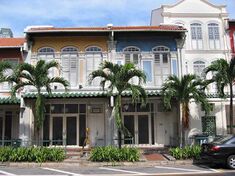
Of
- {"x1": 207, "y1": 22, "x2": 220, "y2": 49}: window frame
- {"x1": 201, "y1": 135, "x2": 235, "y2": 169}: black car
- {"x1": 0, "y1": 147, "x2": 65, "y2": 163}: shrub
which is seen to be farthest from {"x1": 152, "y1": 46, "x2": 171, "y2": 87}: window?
{"x1": 0, "y1": 147, "x2": 65, "y2": 163}: shrub

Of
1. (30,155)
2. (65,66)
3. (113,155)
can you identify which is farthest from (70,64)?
(113,155)

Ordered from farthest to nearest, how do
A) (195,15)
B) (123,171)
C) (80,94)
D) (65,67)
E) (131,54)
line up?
(195,15) → (131,54) → (65,67) → (80,94) → (123,171)

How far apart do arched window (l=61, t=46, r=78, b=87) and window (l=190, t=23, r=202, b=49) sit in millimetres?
8494

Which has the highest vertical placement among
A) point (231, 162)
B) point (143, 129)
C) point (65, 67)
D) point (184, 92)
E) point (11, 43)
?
point (11, 43)

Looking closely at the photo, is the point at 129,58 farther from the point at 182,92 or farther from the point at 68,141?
the point at 68,141

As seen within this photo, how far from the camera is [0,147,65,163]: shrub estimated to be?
604 inches

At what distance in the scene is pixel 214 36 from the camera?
77.0 feet

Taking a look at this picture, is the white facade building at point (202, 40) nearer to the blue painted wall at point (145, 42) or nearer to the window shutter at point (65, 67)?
the blue painted wall at point (145, 42)

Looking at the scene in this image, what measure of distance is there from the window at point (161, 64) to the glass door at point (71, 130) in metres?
5.94

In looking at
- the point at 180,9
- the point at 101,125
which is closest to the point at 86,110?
the point at 101,125

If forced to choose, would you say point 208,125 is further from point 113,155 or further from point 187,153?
point 113,155

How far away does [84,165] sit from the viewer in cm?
1491

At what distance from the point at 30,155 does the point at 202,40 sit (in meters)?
14.6

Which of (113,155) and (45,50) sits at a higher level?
(45,50)
